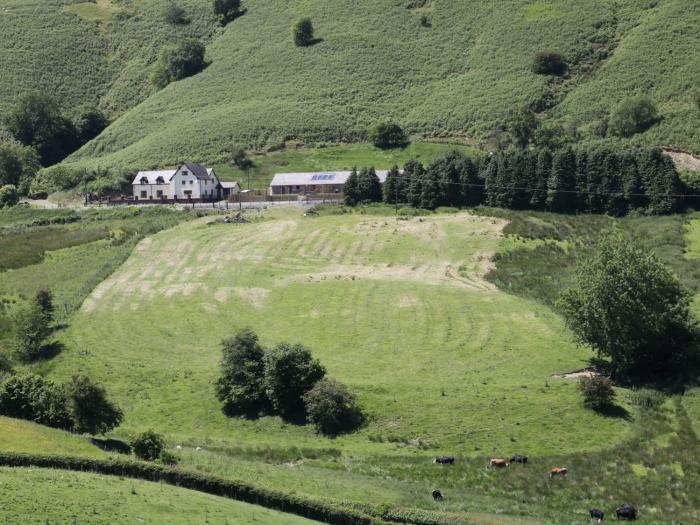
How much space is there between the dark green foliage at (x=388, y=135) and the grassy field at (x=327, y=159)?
1854 millimetres

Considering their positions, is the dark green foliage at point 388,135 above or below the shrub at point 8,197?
above

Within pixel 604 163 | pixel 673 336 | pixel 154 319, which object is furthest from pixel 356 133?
pixel 673 336

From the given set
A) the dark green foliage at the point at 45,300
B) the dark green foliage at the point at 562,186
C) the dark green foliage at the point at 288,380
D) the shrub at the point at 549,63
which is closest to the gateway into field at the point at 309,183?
the dark green foliage at the point at 562,186

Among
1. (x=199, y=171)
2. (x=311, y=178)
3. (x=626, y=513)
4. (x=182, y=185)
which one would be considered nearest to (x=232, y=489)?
(x=626, y=513)

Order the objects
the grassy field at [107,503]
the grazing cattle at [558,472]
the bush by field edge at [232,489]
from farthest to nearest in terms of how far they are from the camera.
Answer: the grazing cattle at [558,472] < the bush by field edge at [232,489] < the grassy field at [107,503]

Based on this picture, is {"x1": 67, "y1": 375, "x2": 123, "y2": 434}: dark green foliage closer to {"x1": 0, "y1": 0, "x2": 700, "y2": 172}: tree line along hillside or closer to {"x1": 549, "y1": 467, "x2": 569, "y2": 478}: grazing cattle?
{"x1": 549, "y1": 467, "x2": 569, "y2": 478}: grazing cattle

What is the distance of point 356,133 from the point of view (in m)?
174

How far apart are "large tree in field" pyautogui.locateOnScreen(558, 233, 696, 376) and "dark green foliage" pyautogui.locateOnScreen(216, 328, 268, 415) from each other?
981 inches

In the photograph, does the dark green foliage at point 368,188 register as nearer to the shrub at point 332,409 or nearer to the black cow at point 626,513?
the shrub at point 332,409

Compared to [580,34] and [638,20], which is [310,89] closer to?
[580,34]

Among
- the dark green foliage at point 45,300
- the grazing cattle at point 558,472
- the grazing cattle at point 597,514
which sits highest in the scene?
the dark green foliage at point 45,300

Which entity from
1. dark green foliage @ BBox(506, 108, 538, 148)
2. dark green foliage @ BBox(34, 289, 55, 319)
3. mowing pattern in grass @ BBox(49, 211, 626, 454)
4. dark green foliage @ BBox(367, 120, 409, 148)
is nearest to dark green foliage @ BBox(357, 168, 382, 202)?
mowing pattern in grass @ BBox(49, 211, 626, 454)

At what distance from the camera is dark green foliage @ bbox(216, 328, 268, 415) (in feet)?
209

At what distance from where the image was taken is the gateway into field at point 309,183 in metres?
143
